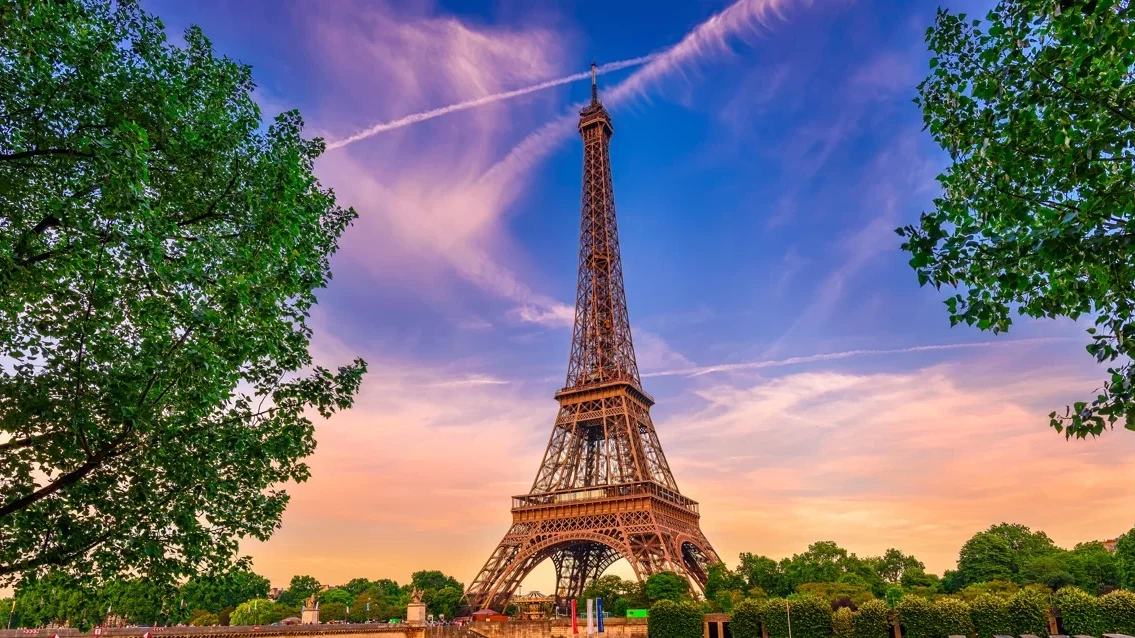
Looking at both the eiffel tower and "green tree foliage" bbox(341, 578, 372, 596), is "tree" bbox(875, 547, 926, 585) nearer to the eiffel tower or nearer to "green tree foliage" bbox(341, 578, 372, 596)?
the eiffel tower

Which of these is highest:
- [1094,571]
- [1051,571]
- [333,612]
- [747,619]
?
[747,619]

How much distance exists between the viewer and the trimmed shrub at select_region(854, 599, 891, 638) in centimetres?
4066

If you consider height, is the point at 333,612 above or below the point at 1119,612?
below

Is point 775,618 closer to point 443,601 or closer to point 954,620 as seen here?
point 954,620

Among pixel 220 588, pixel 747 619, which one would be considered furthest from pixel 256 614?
pixel 220 588

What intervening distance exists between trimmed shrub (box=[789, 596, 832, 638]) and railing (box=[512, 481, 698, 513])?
656 inches

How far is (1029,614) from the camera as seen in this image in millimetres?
39031

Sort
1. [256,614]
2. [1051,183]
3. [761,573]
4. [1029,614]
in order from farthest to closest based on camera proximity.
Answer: [256,614]
[761,573]
[1029,614]
[1051,183]

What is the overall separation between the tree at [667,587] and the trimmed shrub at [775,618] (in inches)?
278

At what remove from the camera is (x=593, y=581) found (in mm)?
64688

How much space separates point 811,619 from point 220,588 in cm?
4089

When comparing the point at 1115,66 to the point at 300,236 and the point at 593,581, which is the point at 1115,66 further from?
the point at 593,581

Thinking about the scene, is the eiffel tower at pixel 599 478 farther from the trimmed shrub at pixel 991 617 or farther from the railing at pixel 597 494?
the trimmed shrub at pixel 991 617

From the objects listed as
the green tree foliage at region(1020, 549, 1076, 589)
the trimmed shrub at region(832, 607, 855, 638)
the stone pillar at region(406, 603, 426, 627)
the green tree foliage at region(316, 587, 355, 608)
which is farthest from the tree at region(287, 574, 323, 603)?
the green tree foliage at region(1020, 549, 1076, 589)
